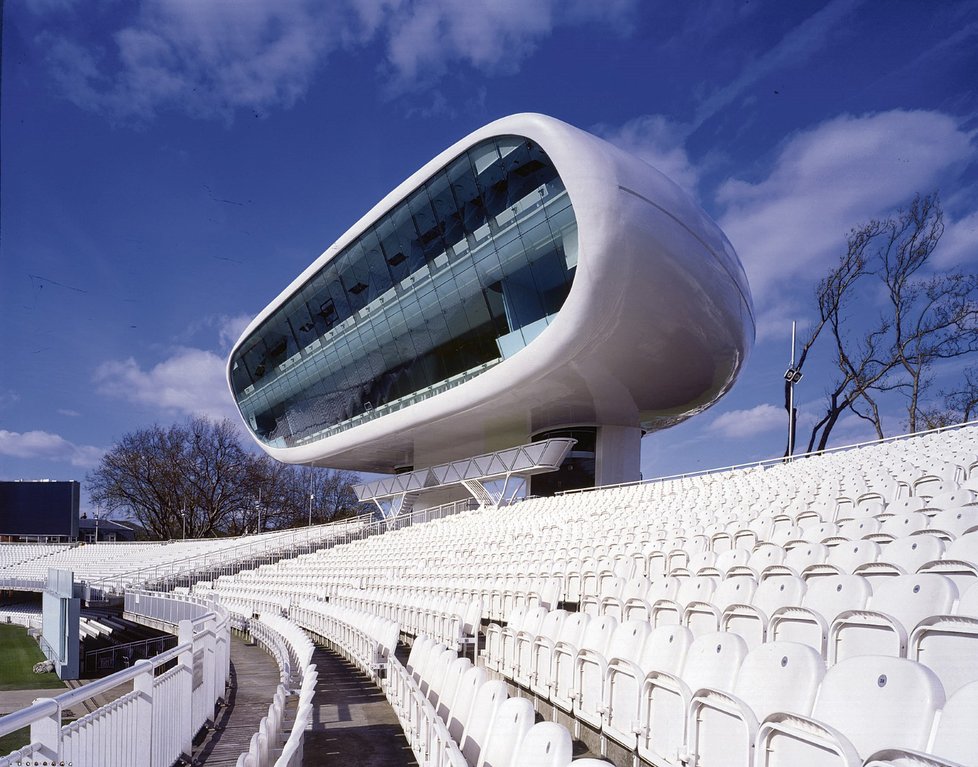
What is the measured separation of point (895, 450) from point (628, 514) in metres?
5.26

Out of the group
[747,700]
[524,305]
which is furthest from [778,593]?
[524,305]

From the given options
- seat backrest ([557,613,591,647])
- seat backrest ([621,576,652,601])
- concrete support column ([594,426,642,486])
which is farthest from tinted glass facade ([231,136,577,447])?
seat backrest ([557,613,591,647])

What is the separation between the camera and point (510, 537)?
53.0 feet

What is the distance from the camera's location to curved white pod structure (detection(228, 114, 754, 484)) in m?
20.5

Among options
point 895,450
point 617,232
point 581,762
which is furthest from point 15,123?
point 617,232

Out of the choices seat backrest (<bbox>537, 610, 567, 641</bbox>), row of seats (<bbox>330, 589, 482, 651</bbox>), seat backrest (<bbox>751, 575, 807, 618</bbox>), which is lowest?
row of seats (<bbox>330, 589, 482, 651</bbox>)

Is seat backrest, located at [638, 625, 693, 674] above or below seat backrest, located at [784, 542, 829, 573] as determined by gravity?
below

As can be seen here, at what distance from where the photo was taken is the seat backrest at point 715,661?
3500mm

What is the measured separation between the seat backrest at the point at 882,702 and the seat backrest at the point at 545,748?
982mm

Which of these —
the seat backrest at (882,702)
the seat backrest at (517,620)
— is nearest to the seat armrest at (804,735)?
the seat backrest at (882,702)

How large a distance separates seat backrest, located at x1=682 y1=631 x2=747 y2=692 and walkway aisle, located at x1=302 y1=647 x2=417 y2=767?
7.77ft

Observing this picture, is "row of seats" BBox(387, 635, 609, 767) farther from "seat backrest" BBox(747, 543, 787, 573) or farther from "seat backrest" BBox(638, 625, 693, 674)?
"seat backrest" BBox(747, 543, 787, 573)

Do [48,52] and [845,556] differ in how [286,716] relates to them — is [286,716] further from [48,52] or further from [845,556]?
[48,52]

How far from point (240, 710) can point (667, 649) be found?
216 inches
